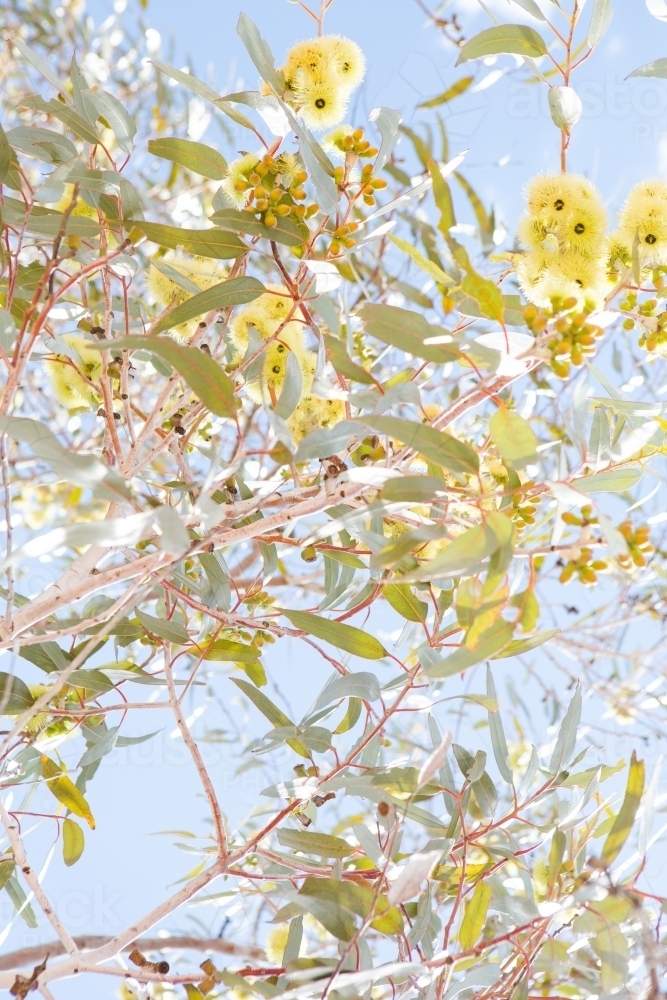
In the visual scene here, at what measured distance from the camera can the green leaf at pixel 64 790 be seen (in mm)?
1297

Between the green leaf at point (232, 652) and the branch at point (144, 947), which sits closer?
the green leaf at point (232, 652)

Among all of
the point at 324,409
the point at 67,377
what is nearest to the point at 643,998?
the point at 324,409

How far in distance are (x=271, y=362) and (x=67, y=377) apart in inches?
15.5

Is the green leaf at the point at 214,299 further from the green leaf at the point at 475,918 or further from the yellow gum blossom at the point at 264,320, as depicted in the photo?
the green leaf at the point at 475,918

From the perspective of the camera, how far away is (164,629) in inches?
48.0

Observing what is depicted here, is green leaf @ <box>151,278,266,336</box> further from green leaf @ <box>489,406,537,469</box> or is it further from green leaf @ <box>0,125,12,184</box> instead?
green leaf @ <box>489,406,537,469</box>

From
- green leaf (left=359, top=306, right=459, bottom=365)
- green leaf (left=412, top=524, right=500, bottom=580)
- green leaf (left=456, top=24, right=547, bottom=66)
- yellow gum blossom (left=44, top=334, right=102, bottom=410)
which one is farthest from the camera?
yellow gum blossom (left=44, top=334, right=102, bottom=410)

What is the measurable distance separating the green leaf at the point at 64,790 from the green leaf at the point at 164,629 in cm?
28

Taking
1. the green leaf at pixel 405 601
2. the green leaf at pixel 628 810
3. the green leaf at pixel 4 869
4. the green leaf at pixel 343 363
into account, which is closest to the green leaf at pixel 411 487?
the green leaf at pixel 343 363

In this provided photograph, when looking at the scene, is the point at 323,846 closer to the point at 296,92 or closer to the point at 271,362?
the point at 271,362

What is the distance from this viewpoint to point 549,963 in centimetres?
98

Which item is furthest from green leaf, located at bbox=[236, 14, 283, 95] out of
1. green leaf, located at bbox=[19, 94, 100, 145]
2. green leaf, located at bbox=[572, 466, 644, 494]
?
green leaf, located at bbox=[572, 466, 644, 494]

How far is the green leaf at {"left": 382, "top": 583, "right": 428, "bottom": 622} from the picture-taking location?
113 cm

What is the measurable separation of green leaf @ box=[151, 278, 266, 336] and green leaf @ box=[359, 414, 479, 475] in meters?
0.31
